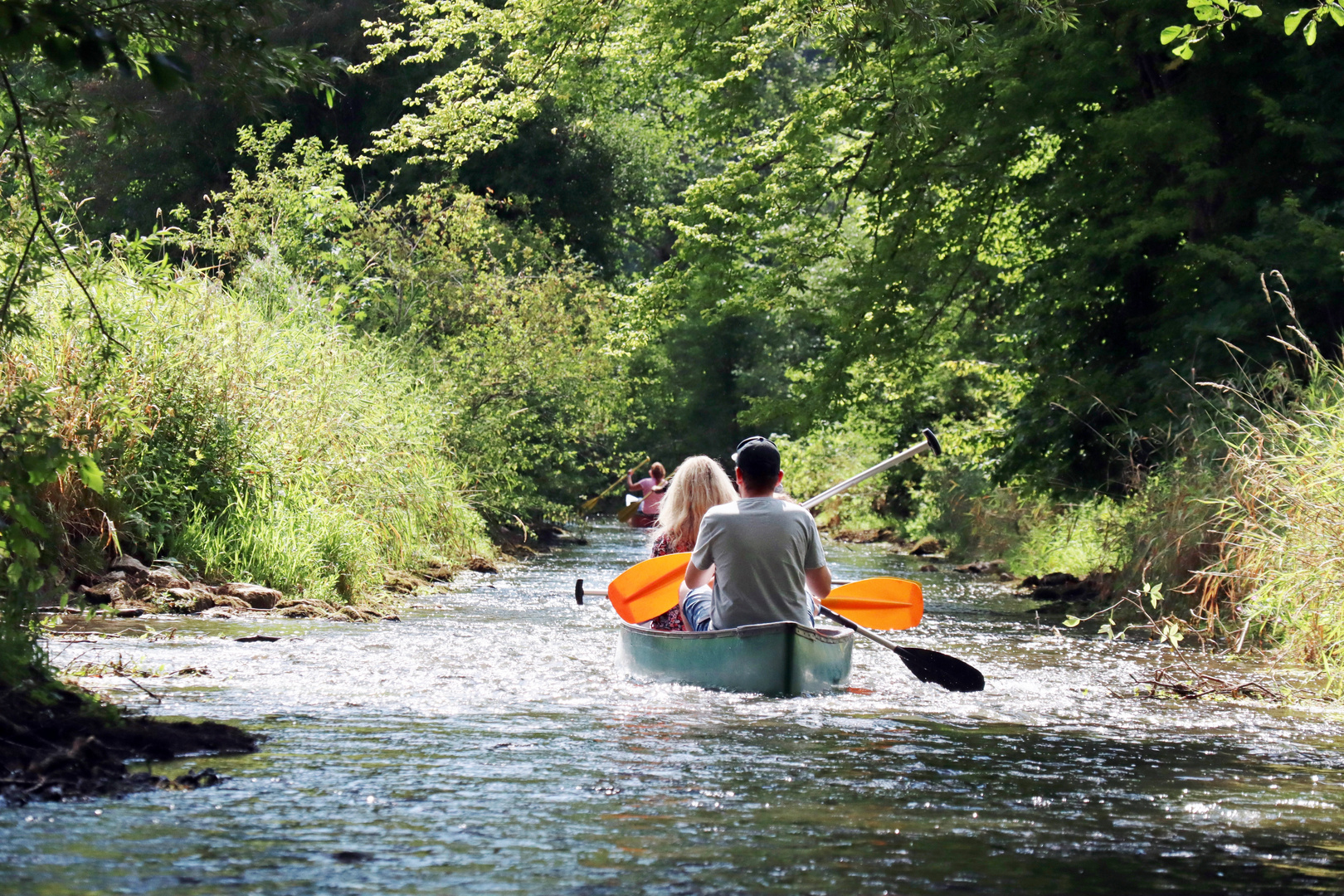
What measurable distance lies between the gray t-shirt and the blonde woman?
0.96 m

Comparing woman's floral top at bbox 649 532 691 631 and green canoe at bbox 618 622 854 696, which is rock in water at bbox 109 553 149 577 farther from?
green canoe at bbox 618 622 854 696

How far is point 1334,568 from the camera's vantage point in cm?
892

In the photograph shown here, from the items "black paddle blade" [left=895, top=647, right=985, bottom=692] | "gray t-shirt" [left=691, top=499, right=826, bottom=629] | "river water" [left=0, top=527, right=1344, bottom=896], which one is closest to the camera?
"river water" [left=0, top=527, right=1344, bottom=896]

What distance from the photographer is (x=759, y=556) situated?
27.7 ft

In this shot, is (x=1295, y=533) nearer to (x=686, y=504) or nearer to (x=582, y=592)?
(x=686, y=504)

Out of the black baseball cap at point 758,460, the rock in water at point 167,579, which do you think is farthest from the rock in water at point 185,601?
the black baseball cap at point 758,460

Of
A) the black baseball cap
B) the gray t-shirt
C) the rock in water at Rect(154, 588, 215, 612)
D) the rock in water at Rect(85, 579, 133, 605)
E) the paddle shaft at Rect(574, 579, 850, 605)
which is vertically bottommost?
the rock in water at Rect(154, 588, 215, 612)

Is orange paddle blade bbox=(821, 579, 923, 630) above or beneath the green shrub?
beneath

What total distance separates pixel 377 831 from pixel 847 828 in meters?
1.59

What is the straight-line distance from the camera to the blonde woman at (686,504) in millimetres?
9648

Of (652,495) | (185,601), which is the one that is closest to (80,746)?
(185,601)

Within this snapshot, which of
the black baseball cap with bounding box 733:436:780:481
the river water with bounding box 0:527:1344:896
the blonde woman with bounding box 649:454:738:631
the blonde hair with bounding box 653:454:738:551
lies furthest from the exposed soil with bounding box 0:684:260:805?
the blonde hair with bounding box 653:454:738:551

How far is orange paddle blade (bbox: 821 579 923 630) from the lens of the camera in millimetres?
10516

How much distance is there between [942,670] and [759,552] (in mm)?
Answer: 1455
